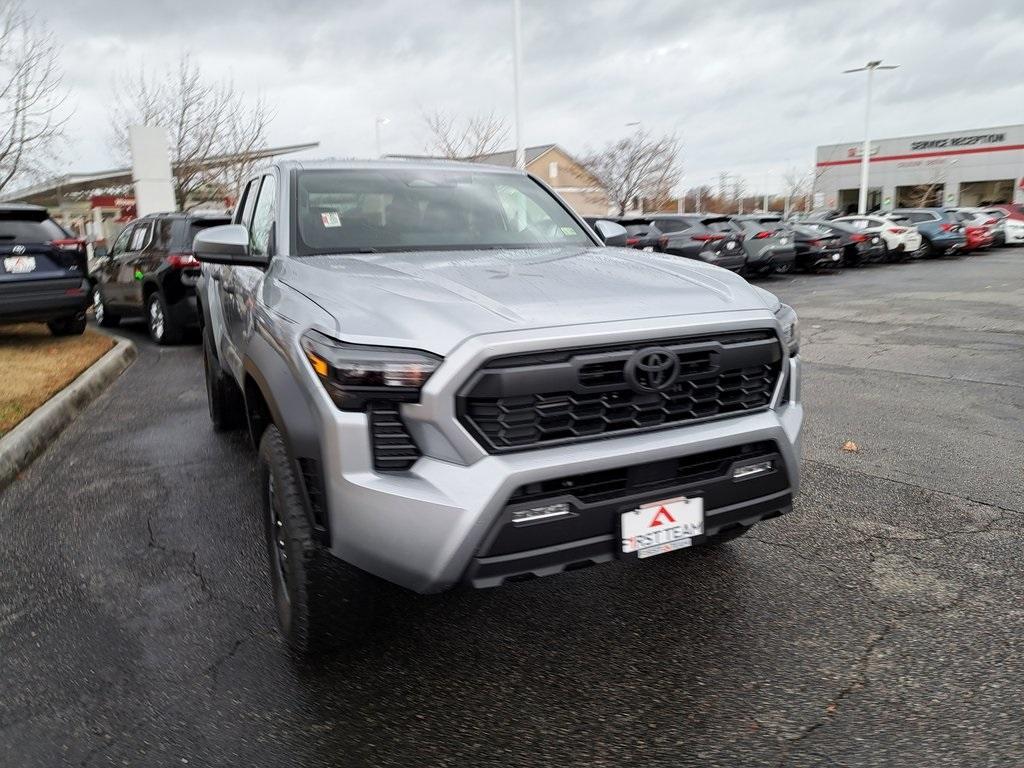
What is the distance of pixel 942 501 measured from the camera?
4.14 metres

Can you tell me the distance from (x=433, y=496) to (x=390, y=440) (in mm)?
221

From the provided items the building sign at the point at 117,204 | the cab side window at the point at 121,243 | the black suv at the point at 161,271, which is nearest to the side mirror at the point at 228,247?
the black suv at the point at 161,271

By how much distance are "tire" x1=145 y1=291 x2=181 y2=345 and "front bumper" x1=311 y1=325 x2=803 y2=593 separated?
8.61 metres

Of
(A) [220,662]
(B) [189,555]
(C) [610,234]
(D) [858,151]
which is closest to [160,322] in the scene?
(B) [189,555]

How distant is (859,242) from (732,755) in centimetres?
2222

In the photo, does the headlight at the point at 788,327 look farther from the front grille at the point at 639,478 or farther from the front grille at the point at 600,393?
the front grille at the point at 639,478

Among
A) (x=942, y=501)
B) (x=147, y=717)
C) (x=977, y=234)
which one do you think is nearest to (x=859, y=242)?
(x=977, y=234)

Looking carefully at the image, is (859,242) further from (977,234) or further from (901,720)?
(901,720)

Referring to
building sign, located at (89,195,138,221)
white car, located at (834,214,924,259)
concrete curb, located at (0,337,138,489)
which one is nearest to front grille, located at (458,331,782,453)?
concrete curb, located at (0,337,138,489)

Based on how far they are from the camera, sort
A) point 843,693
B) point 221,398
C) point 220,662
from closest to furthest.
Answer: point 843,693, point 220,662, point 221,398

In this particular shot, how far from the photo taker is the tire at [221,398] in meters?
5.28

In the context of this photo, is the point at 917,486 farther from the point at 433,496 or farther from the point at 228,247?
the point at 228,247

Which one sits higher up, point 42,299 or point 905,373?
point 42,299

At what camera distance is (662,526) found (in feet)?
8.00
